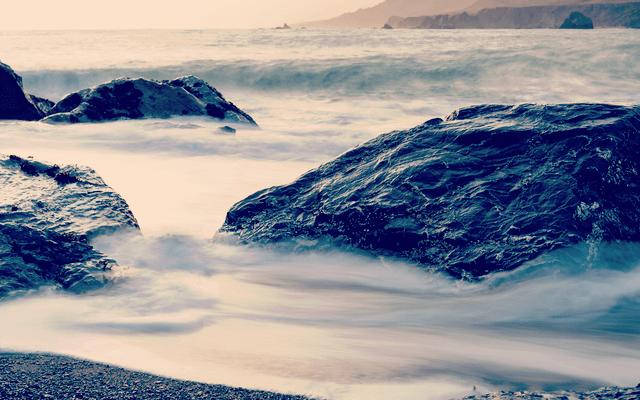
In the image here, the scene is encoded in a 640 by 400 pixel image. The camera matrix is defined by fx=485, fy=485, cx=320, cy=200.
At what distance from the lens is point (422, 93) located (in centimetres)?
1722

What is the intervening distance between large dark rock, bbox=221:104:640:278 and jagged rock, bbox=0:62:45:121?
7.64 metres

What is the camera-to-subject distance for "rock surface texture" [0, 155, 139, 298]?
3.07m

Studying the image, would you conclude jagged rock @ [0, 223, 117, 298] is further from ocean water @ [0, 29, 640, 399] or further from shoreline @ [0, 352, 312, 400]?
shoreline @ [0, 352, 312, 400]

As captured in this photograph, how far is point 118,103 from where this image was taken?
9.29m

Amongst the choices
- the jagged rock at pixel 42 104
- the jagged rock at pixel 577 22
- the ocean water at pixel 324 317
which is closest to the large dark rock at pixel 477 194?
the ocean water at pixel 324 317

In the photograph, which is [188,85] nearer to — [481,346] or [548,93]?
[481,346]

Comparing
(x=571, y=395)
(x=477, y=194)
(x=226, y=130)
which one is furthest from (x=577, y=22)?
(x=571, y=395)

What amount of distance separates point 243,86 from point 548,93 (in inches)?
439

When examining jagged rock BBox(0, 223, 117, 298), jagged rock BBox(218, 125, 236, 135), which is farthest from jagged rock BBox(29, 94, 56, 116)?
jagged rock BBox(0, 223, 117, 298)

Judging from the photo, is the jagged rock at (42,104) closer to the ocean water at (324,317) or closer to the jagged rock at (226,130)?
the jagged rock at (226,130)

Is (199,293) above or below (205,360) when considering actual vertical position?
above

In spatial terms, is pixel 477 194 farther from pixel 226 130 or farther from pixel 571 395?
pixel 226 130

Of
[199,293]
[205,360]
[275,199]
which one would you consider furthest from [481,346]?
[275,199]

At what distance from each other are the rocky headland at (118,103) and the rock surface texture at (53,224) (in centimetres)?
530
